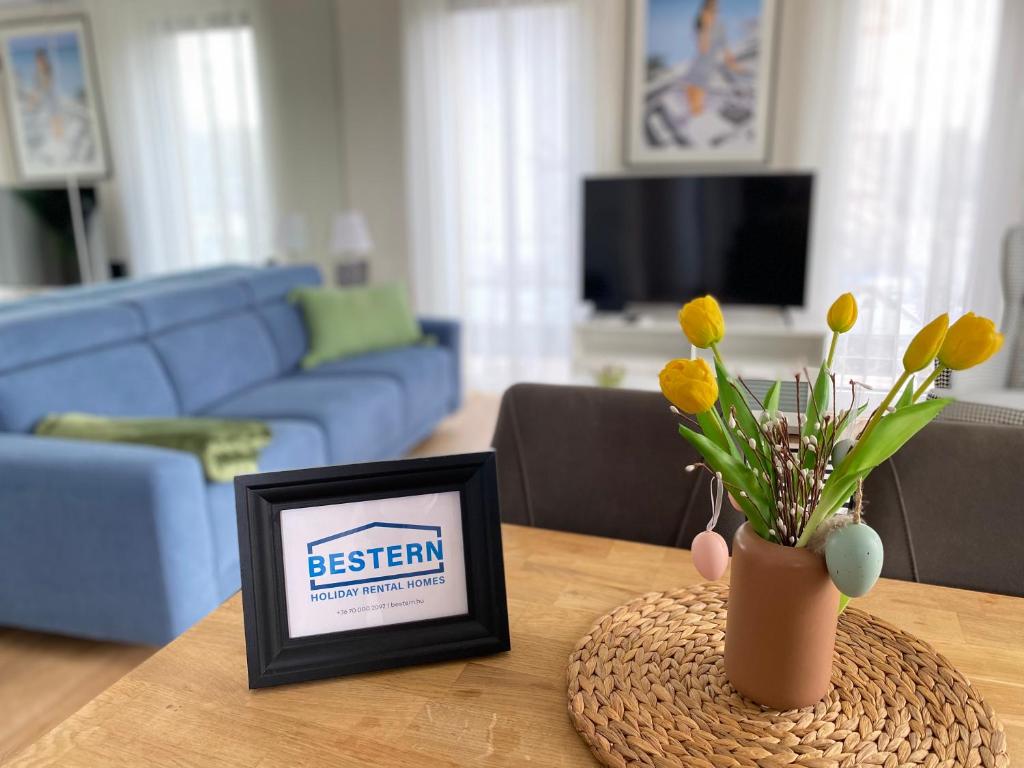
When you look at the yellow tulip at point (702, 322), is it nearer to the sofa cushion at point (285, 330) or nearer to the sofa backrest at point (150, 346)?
the sofa backrest at point (150, 346)

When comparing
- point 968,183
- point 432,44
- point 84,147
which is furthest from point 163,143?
point 968,183

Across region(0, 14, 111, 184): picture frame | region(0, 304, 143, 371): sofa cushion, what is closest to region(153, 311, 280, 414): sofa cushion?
region(0, 304, 143, 371): sofa cushion

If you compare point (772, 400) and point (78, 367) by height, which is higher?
point (772, 400)

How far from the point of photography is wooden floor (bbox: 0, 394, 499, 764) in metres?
1.74

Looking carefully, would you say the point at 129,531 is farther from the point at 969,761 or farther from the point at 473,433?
the point at 473,433

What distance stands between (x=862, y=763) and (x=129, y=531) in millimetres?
1660

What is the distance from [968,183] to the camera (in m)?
3.79

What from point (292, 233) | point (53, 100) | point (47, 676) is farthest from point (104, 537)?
point (53, 100)

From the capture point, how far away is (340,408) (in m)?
2.82

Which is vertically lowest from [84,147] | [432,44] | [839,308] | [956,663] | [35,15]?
[956,663]

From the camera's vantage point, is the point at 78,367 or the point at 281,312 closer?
the point at 78,367

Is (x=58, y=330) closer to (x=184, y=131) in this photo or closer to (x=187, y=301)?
(x=187, y=301)

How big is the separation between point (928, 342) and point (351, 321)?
326cm

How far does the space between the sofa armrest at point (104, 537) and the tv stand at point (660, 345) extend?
7.98ft
